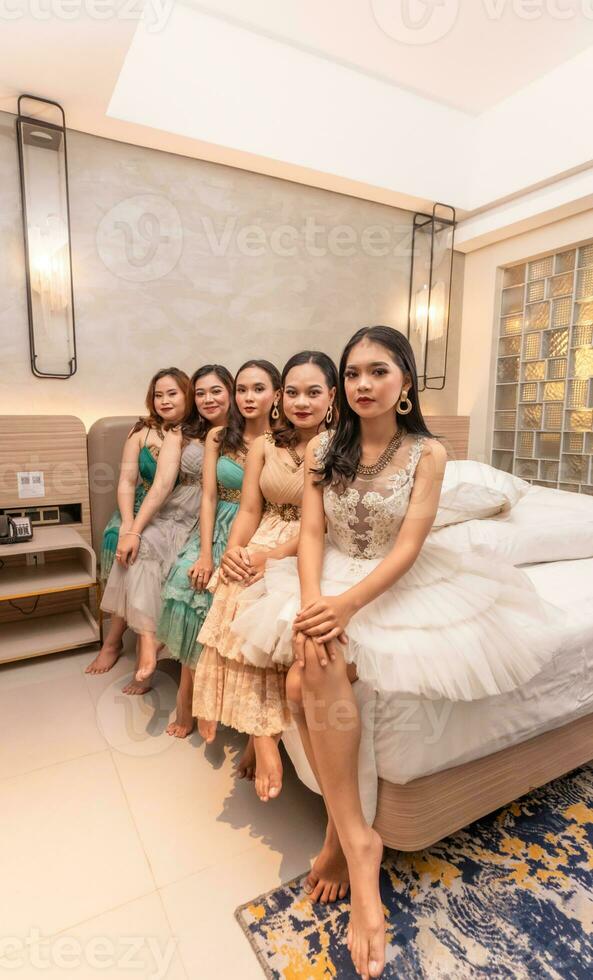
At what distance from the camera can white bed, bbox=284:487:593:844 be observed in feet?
3.85

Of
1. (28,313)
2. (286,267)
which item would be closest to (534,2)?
(286,267)

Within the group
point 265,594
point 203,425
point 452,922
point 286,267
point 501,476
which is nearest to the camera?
point 452,922

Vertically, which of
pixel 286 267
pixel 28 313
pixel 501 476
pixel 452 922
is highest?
pixel 286 267

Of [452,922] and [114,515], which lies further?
[114,515]

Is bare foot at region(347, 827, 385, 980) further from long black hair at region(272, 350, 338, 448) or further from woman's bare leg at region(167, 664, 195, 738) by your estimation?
long black hair at region(272, 350, 338, 448)

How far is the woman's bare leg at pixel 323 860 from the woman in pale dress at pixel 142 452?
1.43 m

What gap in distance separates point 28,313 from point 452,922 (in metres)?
2.86

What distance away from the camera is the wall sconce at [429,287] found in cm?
367

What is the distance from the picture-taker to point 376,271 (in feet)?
11.8

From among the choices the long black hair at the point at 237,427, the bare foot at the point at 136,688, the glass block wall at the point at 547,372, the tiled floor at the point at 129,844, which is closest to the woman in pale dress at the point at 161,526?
the bare foot at the point at 136,688

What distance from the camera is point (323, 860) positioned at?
127 cm

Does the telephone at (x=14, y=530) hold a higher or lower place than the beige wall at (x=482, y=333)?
lower

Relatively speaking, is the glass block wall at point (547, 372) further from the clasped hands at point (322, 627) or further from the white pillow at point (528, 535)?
the clasped hands at point (322, 627)

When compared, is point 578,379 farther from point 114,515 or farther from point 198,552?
point 114,515
